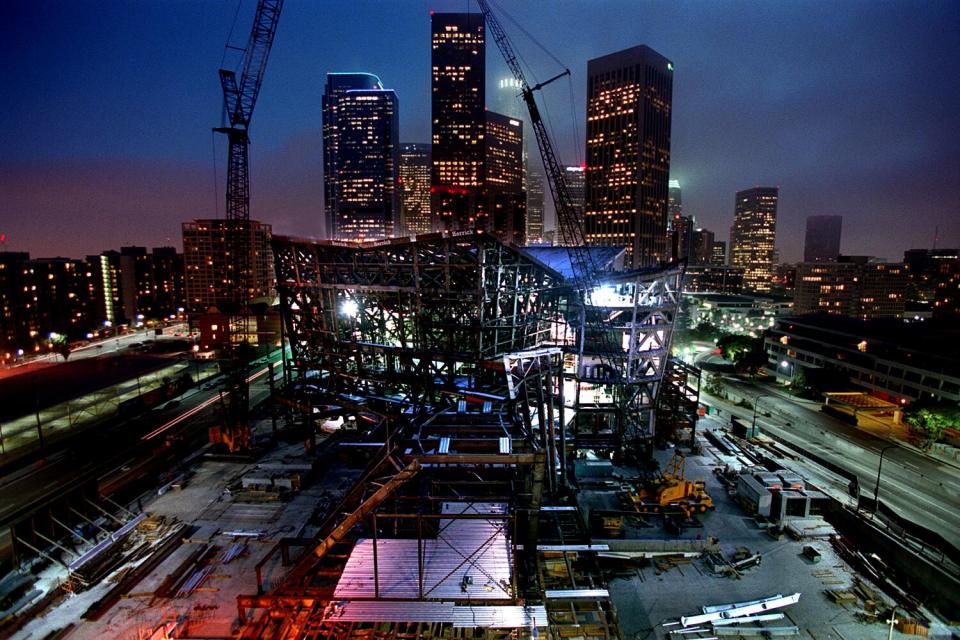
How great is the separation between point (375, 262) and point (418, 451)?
606 inches

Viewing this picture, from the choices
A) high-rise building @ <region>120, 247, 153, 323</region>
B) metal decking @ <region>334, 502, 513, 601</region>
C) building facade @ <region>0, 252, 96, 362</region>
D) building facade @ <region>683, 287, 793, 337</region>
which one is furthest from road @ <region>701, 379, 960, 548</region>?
high-rise building @ <region>120, 247, 153, 323</region>

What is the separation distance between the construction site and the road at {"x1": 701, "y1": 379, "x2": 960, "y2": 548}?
3315mm

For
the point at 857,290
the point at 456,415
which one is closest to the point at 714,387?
the point at 456,415

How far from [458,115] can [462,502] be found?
163148 mm

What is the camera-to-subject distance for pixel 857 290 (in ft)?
415

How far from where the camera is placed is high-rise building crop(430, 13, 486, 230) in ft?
502

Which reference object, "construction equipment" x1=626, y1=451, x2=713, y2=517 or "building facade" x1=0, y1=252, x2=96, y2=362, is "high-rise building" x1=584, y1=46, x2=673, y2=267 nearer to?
"construction equipment" x1=626, y1=451, x2=713, y2=517

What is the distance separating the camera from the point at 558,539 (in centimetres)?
2027

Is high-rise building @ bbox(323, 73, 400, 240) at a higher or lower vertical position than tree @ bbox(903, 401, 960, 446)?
higher

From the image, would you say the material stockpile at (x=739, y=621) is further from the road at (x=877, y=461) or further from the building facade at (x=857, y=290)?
the building facade at (x=857, y=290)

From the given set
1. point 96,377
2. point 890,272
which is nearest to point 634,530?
point 96,377

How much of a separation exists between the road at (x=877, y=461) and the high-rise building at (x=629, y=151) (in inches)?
3020

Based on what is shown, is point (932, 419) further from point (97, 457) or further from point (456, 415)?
point (97, 457)

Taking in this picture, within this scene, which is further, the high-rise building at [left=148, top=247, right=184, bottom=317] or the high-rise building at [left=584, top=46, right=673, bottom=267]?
the high-rise building at [left=148, top=247, right=184, bottom=317]
